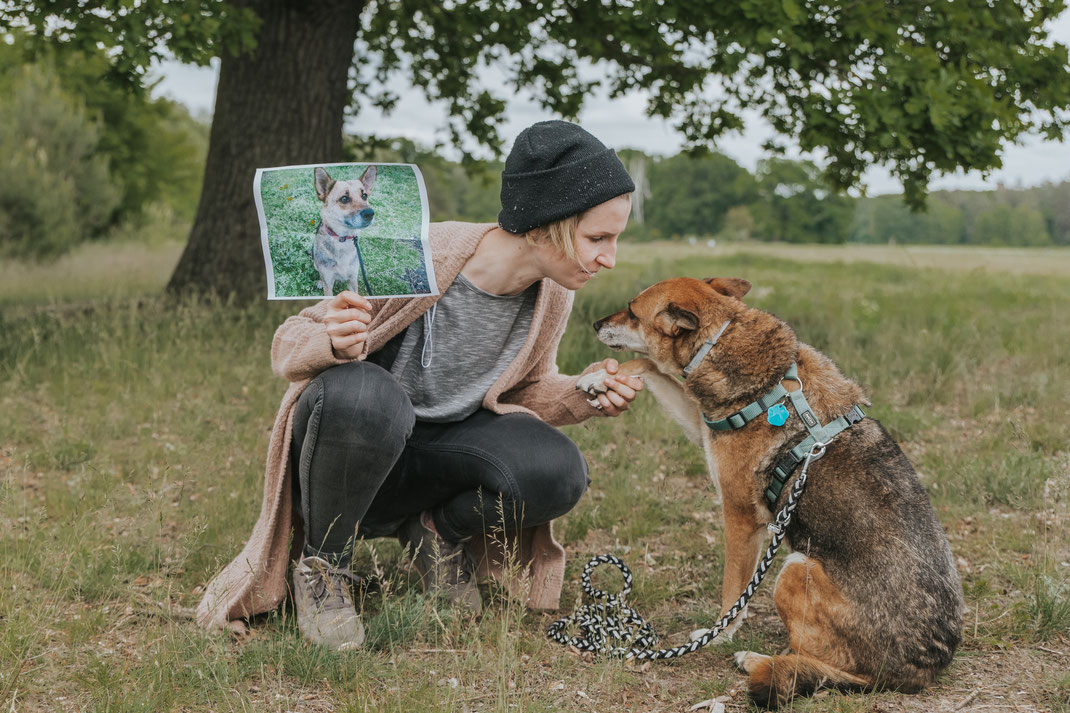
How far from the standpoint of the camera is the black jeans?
3.25m

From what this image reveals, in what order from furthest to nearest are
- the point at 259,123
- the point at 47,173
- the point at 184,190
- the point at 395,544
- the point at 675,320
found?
1. the point at 184,190
2. the point at 47,173
3. the point at 259,123
4. the point at 395,544
5. the point at 675,320

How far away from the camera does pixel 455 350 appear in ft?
12.2

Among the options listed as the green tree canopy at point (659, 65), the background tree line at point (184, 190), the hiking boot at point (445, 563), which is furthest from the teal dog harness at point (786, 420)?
the background tree line at point (184, 190)

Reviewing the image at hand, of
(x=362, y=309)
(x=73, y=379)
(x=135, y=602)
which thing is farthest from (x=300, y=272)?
(x=73, y=379)

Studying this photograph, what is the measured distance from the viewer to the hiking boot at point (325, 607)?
3311mm

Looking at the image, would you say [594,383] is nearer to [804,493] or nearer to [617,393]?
[617,393]

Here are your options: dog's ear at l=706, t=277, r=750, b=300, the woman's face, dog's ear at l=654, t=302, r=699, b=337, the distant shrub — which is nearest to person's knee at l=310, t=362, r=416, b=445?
the woman's face

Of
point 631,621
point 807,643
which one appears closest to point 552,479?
point 631,621

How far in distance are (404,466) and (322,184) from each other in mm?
1259

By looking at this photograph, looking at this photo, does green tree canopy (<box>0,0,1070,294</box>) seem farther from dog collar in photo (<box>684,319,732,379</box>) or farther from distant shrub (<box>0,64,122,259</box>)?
distant shrub (<box>0,64,122,259</box>)

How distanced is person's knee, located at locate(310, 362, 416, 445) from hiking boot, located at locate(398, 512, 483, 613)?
25.8 inches

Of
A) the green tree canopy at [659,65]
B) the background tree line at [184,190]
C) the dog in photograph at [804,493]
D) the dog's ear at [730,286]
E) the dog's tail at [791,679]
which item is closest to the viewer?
the dog's tail at [791,679]

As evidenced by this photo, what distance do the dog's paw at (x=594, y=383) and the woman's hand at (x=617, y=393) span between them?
19mm

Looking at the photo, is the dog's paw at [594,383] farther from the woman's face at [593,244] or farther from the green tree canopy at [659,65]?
the green tree canopy at [659,65]
